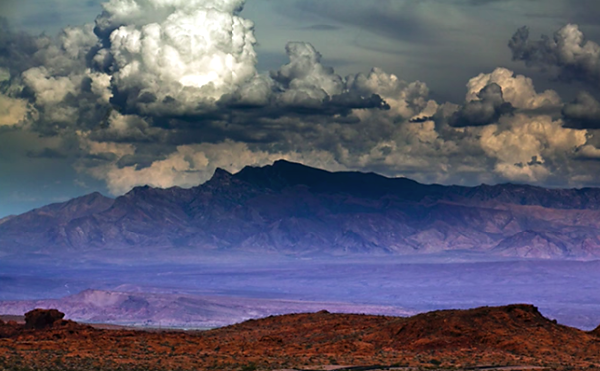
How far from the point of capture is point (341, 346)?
309 feet

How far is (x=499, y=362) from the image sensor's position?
8400cm

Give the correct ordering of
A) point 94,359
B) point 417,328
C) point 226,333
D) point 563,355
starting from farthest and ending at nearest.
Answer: point 226,333 → point 417,328 → point 563,355 → point 94,359

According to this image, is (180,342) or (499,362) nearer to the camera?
(499,362)

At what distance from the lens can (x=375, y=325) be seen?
356 feet

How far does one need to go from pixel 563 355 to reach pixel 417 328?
586 inches

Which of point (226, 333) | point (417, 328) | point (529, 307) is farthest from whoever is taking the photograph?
point (226, 333)

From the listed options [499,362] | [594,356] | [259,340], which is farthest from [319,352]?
[594,356]

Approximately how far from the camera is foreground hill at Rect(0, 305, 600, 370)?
8056 centimetres

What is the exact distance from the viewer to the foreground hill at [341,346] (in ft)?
264

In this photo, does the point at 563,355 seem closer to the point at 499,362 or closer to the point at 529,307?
the point at 499,362

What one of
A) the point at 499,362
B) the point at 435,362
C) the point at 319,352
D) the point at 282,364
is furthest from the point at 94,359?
the point at 499,362

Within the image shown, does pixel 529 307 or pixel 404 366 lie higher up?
pixel 529 307

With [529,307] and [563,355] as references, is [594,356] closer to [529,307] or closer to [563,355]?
[563,355]

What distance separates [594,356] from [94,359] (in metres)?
45.3
